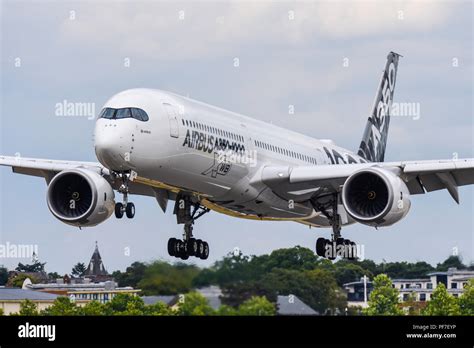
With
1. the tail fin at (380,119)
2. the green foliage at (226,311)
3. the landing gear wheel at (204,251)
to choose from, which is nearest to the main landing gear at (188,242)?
the landing gear wheel at (204,251)

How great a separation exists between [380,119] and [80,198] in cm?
2208

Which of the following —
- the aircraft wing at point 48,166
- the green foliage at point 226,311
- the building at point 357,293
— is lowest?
the green foliage at point 226,311

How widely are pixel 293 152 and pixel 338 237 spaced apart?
11.5 feet

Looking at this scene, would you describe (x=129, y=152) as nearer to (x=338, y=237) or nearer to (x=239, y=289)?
(x=239, y=289)

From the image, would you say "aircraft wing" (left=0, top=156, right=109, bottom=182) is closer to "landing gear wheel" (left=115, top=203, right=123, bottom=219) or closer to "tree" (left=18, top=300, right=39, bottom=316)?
"landing gear wheel" (left=115, top=203, right=123, bottom=219)

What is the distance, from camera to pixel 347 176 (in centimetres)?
4938

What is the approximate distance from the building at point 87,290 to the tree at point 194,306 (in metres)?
5.17

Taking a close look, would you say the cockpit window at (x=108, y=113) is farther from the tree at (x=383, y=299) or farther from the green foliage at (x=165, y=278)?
the tree at (x=383, y=299)

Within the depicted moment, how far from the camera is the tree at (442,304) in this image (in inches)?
1839

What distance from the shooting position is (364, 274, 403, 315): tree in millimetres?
47534

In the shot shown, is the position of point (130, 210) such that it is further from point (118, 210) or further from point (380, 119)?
point (380, 119)
